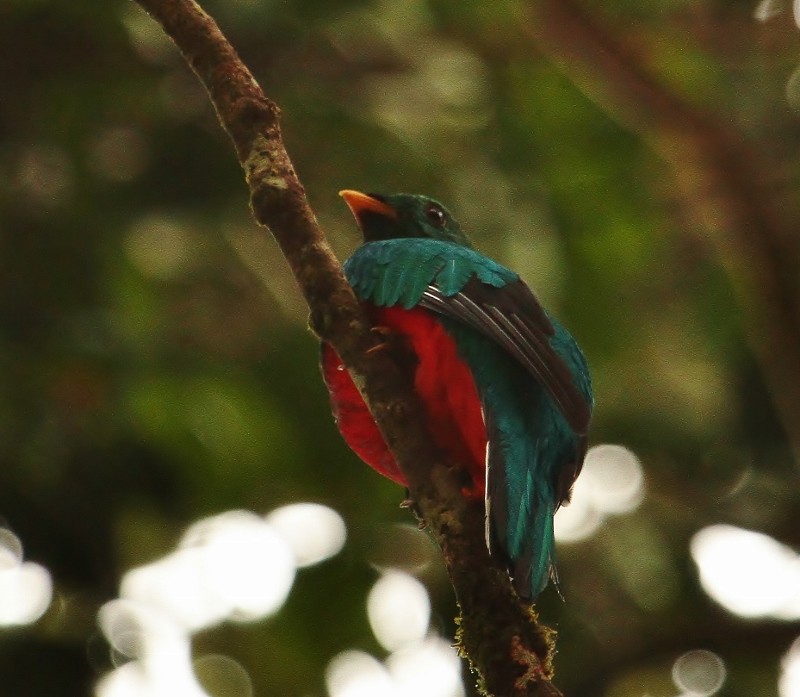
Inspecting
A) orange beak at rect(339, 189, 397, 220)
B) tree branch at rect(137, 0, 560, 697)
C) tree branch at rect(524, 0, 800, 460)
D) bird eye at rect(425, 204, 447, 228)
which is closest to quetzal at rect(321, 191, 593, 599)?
tree branch at rect(137, 0, 560, 697)

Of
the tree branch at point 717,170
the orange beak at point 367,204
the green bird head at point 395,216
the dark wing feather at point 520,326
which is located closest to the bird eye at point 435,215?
the green bird head at point 395,216

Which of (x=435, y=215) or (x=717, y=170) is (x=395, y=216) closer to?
(x=435, y=215)

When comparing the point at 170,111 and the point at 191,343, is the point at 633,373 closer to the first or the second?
the point at 191,343

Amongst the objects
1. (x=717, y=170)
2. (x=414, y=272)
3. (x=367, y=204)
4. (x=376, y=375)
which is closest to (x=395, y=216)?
(x=367, y=204)

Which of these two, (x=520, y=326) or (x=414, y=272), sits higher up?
(x=414, y=272)

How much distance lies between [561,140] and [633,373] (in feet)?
3.93

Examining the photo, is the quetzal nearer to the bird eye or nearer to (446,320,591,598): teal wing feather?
(446,320,591,598): teal wing feather

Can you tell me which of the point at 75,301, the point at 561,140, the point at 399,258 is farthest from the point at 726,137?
the point at 75,301

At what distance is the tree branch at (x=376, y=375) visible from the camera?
2.45m

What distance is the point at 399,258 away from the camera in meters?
3.68

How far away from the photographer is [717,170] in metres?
4.70

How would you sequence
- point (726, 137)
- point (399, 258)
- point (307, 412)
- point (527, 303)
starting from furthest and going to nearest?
point (307, 412)
point (726, 137)
point (399, 258)
point (527, 303)

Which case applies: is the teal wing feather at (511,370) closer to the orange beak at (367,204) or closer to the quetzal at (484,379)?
the quetzal at (484,379)

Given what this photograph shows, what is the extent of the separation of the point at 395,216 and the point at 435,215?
0.18 m
